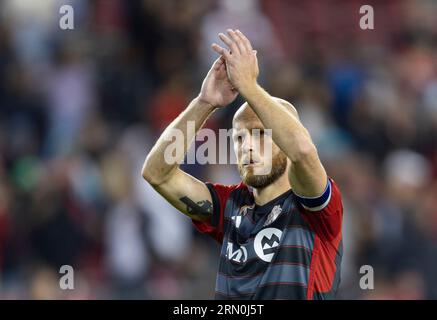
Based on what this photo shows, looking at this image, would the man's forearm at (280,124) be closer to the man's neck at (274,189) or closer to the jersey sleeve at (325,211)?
the jersey sleeve at (325,211)

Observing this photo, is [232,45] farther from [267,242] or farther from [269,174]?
[267,242]

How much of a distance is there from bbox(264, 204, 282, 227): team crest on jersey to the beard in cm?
12

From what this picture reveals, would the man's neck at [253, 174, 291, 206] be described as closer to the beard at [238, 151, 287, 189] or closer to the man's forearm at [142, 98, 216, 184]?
the beard at [238, 151, 287, 189]

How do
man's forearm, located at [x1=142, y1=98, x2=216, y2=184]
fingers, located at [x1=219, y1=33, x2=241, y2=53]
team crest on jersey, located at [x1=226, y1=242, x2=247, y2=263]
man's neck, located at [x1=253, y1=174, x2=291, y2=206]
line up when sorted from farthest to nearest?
man's forearm, located at [x1=142, y1=98, x2=216, y2=184], man's neck, located at [x1=253, y1=174, x2=291, y2=206], team crest on jersey, located at [x1=226, y1=242, x2=247, y2=263], fingers, located at [x1=219, y1=33, x2=241, y2=53]

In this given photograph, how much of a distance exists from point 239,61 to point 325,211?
753 millimetres

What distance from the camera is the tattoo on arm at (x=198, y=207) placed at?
525 centimetres

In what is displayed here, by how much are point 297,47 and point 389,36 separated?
40.5 inches

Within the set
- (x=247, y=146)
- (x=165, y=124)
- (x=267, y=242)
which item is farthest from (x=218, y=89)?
(x=165, y=124)

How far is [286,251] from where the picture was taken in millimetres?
4797

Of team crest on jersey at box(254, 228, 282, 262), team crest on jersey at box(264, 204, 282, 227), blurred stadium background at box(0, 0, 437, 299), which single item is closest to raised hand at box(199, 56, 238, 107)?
team crest on jersey at box(264, 204, 282, 227)

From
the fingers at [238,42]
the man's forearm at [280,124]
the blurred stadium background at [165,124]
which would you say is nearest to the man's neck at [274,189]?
the man's forearm at [280,124]

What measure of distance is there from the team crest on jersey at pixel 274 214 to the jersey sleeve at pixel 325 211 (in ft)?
0.38

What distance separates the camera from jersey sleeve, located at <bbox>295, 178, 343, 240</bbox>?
4738mm

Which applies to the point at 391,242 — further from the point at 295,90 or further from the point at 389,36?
the point at 389,36
